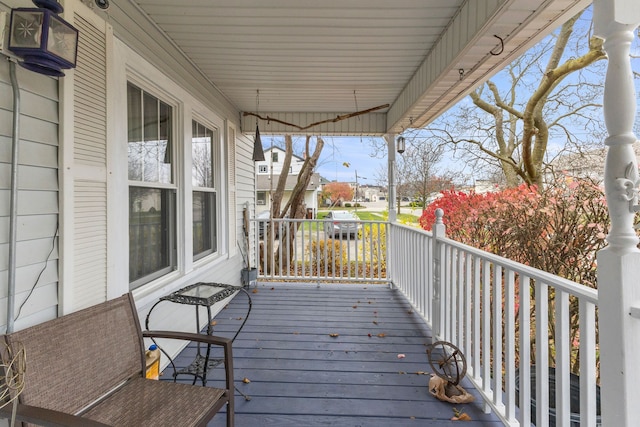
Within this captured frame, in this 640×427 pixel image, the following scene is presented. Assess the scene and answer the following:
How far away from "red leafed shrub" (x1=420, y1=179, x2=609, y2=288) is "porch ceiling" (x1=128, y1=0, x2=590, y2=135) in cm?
126

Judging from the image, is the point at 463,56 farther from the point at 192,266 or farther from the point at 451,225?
the point at 192,266

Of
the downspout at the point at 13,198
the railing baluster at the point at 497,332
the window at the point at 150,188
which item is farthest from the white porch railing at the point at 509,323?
the window at the point at 150,188

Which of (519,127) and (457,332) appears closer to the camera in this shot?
(457,332)

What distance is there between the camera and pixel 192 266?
9.63 feet

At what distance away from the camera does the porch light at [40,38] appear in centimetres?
120

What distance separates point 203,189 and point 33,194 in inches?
79.4

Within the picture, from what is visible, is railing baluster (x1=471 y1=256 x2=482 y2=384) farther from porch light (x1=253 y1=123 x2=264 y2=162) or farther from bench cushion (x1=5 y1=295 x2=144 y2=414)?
porch light (x1=253 y1=123 x2=264 y2=162)

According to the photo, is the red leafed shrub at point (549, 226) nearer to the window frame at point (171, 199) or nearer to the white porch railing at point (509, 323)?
the white porch railing at point (509, 323)

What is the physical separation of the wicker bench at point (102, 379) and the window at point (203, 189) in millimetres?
1655

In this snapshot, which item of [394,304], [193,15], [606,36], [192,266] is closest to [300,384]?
[192,266]

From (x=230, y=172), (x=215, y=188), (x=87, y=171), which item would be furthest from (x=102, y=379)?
(x=230, y=172)

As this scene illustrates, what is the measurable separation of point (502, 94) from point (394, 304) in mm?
5551

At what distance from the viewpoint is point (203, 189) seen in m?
3.38

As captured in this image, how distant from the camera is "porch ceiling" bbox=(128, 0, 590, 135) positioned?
1.98 meters
